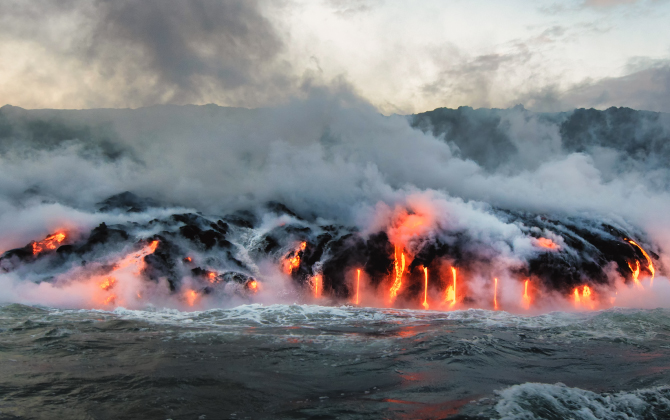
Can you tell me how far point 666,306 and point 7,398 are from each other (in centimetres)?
5527

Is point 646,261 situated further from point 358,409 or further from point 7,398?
point 7,398

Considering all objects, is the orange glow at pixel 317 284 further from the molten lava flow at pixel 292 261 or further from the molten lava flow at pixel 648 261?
the molten lava flow at pixel 648 261

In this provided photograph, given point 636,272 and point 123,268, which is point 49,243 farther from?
point 636,272

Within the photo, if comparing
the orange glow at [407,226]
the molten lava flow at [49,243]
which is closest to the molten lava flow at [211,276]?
the molten lava flow at [49,243]

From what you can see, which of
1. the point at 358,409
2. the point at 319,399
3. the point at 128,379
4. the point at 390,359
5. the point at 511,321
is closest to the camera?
the point at 358,409

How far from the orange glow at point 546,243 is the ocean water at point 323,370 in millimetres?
21939

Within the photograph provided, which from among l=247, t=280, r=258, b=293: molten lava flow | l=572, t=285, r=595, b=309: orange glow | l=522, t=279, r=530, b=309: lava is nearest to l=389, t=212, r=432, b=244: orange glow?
l=522, t=279, r=530, b=309: lava

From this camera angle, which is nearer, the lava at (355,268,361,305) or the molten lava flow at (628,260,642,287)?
the lava at (355,268,361,305)

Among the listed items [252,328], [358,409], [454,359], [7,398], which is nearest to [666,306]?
[454,359]

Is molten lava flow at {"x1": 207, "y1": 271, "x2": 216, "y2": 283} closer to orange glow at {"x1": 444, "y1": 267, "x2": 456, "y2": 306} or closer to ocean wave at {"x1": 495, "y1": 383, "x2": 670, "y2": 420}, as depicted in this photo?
orange glow at {"x1": 444, "y1": 267, "x2": 456, "y2": 306}

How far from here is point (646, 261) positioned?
175 feet

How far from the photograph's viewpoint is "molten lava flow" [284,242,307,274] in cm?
4988

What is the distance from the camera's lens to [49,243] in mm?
45406

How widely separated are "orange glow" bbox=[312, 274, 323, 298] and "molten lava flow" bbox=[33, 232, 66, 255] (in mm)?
27400
